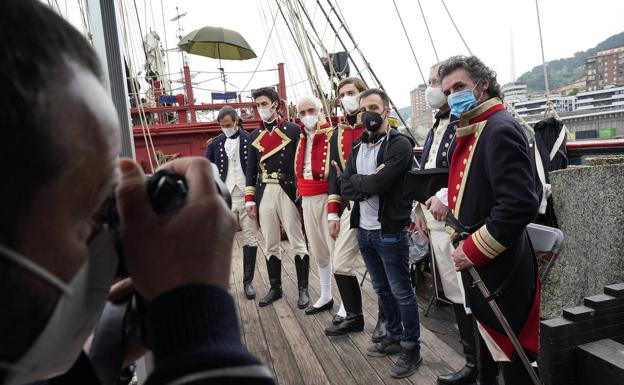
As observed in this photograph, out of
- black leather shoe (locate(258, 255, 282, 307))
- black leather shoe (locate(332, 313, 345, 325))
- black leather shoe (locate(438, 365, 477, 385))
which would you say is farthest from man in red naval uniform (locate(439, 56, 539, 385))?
black leather shoe (locate(258, 255, 282, 307))

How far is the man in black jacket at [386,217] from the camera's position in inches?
91.6

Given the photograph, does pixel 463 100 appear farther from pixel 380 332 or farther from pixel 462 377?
pixel 380 332

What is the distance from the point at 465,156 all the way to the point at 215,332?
156 centimetres

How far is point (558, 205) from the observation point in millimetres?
2338

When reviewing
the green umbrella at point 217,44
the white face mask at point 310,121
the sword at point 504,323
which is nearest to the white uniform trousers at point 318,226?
the white face mask at point 310,121

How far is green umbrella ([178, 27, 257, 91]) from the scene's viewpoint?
29.7 feet

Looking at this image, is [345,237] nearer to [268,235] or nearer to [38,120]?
[268,235]

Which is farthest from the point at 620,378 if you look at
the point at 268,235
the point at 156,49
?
the point at 156,49

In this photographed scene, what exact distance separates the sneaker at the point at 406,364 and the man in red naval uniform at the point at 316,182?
1.01 m

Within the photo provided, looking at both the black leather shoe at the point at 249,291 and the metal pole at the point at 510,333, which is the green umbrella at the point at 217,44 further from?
the metal pole at the point at 510,333

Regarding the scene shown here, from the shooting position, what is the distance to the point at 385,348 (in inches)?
96.4

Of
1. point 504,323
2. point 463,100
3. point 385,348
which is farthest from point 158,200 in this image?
point 385,348

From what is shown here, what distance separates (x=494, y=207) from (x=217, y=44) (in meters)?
9.15

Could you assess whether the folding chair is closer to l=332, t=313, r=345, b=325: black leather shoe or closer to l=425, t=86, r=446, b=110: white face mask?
l=425, t=86, r=446, b=110: white face mask
